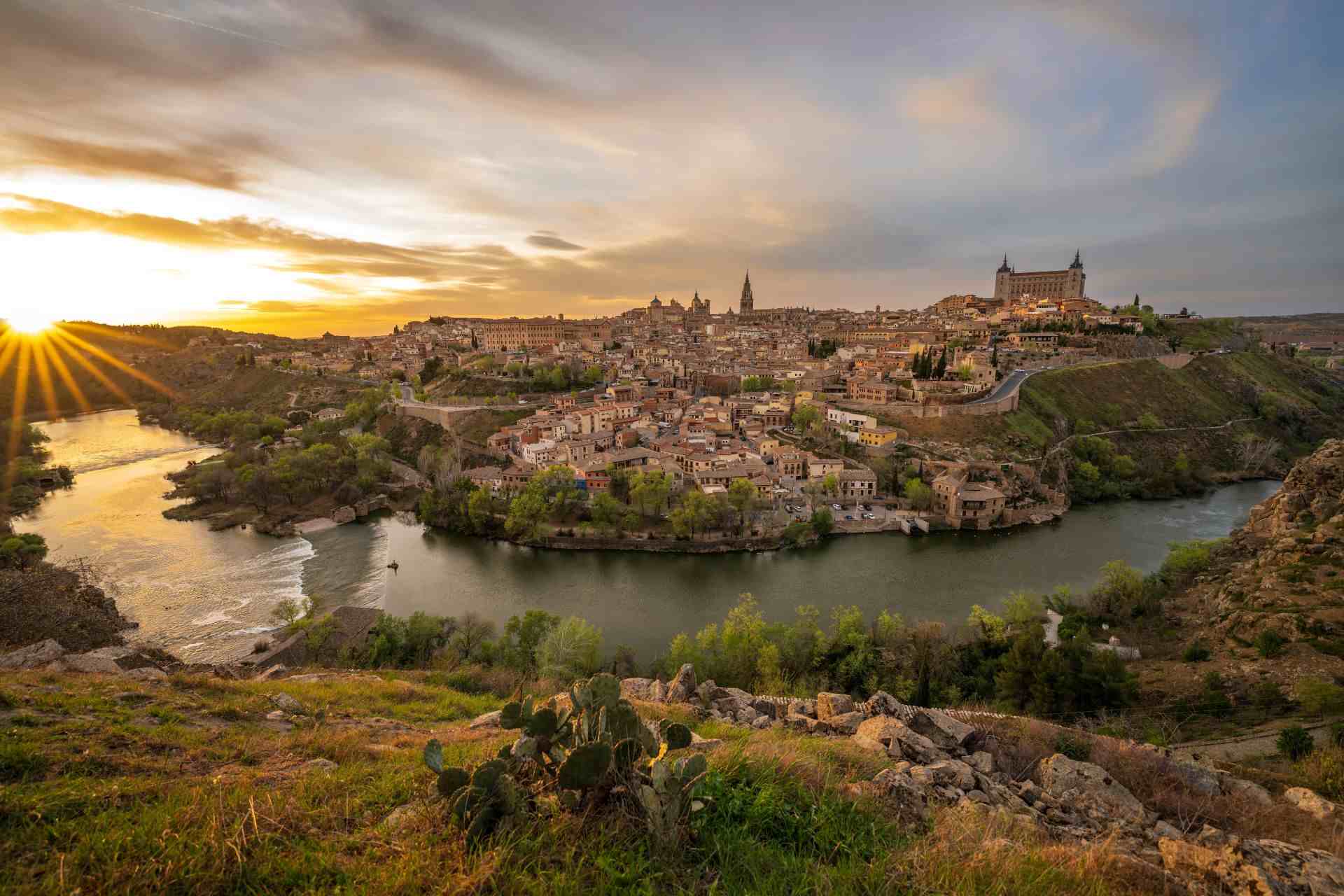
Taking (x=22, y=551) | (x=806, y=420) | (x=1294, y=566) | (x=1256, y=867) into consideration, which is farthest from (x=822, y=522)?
(x=22, y=551)

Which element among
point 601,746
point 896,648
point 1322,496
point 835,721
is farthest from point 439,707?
point 1322,496

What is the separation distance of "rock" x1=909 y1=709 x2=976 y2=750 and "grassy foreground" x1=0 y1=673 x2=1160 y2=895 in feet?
3.88

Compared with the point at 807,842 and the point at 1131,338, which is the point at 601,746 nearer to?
the point at 807,842

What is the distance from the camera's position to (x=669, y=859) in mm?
1706

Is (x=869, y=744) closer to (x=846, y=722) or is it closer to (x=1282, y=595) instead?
(x=846, y=722)

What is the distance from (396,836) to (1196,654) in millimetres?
11325

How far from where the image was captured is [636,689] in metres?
5.44

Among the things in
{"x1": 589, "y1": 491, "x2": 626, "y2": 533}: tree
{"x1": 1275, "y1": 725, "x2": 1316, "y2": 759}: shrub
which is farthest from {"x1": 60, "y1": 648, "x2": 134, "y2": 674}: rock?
{"x1": 589, "y1": 491, "x2": 626, "y2": 533}: tree

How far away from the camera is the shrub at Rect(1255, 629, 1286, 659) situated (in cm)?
767

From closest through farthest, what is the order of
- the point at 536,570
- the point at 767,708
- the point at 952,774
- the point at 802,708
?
the point at 952,774 → the point at 767,708 → the point at 802,708 → the point at 536,570

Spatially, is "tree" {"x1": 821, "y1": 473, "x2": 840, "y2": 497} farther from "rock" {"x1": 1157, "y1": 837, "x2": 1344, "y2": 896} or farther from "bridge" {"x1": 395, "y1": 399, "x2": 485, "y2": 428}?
"rock" {"x1": 1157, "y1": 837, "x2": 1344, "y2": 896}

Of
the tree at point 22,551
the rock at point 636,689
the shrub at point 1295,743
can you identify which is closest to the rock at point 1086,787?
the rock at point 636,689

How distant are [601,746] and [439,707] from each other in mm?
3515

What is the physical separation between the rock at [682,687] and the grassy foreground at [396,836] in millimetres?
2230
